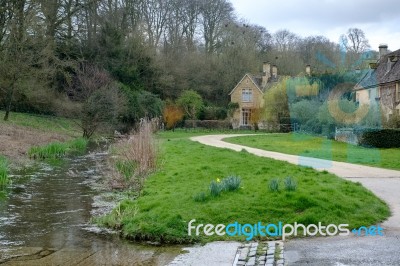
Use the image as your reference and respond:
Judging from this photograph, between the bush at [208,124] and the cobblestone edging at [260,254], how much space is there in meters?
47.0

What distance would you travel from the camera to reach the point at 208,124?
5566 centimetres

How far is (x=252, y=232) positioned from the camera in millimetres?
8359

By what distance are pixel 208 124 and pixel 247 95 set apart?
274 inches

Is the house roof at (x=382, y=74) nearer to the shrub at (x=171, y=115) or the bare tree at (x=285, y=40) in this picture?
the shrub at (x=171, y=115)

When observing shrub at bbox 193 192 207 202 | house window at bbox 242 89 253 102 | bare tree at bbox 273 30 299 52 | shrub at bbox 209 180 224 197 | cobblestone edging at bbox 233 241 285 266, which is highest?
bare tree at bbox 273 30 299 52

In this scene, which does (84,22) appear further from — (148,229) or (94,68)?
(148,229)

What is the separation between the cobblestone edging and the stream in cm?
113

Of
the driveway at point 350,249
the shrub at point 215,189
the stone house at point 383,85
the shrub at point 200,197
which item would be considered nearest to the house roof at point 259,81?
the stone house at point 383,85

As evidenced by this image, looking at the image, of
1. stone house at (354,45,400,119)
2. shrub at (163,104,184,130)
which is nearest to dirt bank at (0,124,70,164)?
shrub at (163,104,184,130)

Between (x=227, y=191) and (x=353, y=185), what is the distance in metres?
3.75

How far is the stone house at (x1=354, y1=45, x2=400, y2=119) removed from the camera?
118 feet

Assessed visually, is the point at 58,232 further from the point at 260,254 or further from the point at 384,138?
the point at 384,138

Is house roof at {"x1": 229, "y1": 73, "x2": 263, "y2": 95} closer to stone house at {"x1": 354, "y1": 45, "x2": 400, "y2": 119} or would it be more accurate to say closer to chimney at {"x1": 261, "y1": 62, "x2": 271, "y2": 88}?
chimney at {"x1": 261, "y1": 62, "x2": 271, "y2": 88}

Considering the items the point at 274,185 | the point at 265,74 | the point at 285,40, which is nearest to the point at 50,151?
the point at 274,185
